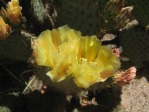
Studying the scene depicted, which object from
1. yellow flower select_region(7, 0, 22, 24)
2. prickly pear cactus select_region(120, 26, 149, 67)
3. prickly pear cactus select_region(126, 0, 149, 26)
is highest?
yellow flower select_region(7, 0, 22, 24)

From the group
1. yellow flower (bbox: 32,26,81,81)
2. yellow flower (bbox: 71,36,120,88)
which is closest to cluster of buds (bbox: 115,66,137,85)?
yellow flower (bbox: 71,36,120,88)

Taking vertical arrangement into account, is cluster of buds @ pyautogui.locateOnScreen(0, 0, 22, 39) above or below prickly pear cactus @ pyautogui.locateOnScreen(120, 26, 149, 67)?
above

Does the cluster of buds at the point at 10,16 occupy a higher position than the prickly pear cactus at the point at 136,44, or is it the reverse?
the cluster of buds at the point at 10,16

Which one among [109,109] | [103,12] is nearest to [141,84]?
[109,109]

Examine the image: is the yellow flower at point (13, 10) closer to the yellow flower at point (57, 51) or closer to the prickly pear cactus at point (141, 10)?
the yellow flower at point (57, 51)

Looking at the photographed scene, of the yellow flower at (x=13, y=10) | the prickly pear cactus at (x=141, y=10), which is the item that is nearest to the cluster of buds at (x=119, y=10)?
the prickly pear cactus at (x=141, y=10)

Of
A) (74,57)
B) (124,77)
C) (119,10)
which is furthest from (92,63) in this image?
(119,10)

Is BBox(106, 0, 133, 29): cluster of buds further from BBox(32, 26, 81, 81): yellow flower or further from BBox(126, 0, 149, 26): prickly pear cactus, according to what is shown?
BBox(32, 26, 81, 81): yellow flower

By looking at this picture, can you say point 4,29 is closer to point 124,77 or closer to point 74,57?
point 74,57
